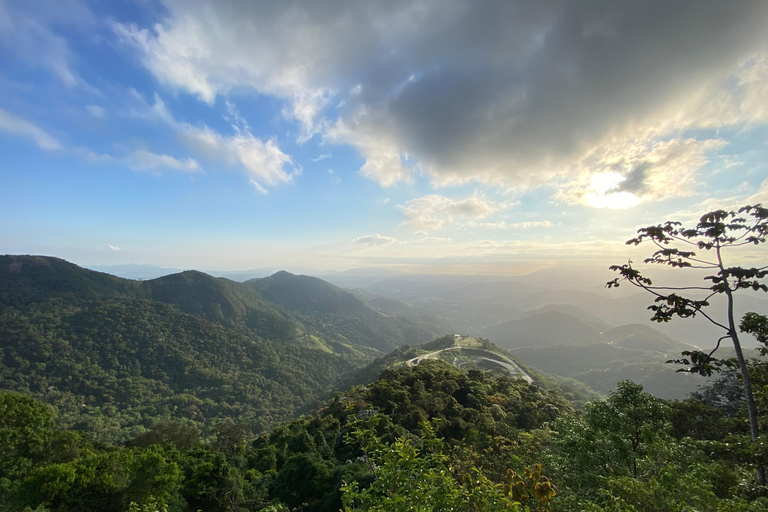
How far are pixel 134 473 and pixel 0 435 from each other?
13.8m

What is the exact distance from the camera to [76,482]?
636 inches

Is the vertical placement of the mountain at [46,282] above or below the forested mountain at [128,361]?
above

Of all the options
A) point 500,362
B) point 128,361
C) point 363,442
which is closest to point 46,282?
point 128,361

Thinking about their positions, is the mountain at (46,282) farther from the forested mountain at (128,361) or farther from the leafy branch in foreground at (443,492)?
the leafy branch in foreground at (443,492)

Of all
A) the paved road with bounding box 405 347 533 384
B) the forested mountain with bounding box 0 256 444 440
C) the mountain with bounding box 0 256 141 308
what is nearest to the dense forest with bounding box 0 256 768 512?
the forested mountain with bounding box 0 256 444 440

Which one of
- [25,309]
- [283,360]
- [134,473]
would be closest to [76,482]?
[134,473]

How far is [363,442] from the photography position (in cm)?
1102

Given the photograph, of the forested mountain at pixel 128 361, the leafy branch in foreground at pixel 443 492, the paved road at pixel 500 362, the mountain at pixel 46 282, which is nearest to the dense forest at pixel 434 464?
the leafy branch in foreground at pixel 443 492

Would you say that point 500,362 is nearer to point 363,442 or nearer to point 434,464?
point 434,464

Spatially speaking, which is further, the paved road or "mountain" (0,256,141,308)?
"mountain" (0,256,141,308)

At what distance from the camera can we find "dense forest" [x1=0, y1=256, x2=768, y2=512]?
7.25m

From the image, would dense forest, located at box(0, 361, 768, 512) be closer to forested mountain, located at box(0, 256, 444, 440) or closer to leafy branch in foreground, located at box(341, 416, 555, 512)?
leafy branch in foreground, located at box(341, 416, 555, 512)

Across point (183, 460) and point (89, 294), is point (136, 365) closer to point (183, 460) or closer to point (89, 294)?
point (89, 294)

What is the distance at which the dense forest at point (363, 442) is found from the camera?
7.25 m
